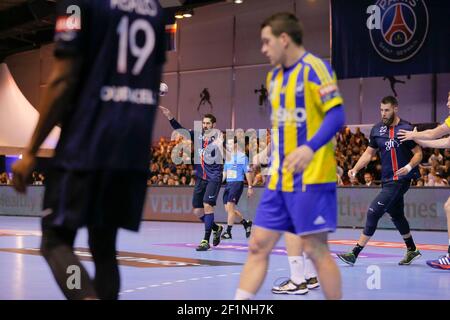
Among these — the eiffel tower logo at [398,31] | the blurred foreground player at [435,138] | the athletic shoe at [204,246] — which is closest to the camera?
the blurred foreground player at [435,138]

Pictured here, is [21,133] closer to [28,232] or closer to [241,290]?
[28,232]

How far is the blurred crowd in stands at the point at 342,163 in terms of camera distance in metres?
19.0

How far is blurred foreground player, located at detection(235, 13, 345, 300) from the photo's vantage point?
446 centimetres

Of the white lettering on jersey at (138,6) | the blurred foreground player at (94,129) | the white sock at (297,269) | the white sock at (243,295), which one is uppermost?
the white lettering on jersey at (138,6)

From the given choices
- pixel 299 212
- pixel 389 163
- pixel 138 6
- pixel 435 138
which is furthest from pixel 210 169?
pixel 138 6

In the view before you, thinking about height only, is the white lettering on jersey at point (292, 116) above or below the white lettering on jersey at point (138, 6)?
below

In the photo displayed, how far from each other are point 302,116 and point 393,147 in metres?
5.16

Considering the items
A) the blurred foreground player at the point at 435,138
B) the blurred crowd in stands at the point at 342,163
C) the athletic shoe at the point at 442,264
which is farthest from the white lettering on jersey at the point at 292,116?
the blurred crowd in stands at the point at 342,163

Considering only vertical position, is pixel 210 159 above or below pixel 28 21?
below

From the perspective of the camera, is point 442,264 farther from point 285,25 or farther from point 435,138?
point 285,25

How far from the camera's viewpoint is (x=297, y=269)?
678 cm

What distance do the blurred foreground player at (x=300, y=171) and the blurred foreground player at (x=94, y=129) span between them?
41.2 inches

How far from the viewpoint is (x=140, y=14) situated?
12.5 ft

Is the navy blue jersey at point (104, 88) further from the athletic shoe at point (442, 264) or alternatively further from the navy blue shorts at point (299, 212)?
the athletic shoe at point (442, 264)
